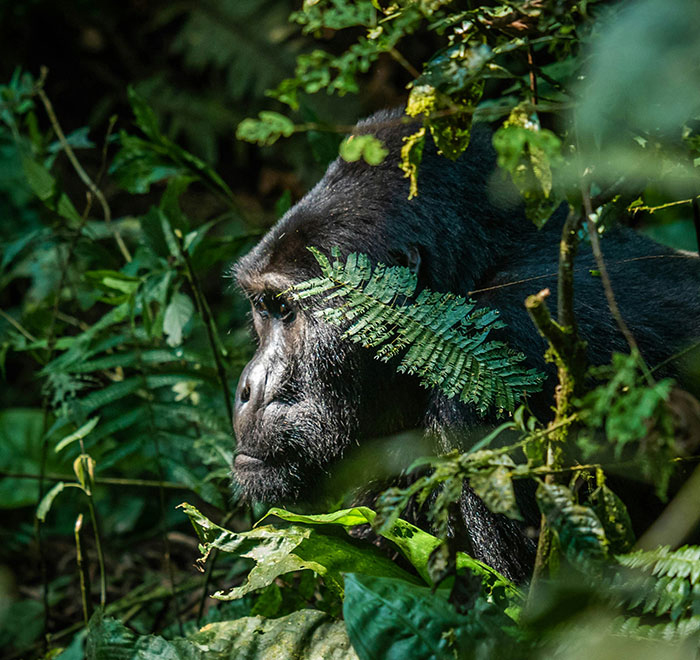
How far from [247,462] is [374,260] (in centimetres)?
64

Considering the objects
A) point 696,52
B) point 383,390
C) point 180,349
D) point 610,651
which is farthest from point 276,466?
point 696,52

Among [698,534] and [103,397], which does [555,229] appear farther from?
[103,397]

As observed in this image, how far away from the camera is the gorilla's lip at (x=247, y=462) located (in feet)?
6.62

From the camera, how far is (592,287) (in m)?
1.69

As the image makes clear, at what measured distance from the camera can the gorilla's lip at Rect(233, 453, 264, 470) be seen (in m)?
2.02

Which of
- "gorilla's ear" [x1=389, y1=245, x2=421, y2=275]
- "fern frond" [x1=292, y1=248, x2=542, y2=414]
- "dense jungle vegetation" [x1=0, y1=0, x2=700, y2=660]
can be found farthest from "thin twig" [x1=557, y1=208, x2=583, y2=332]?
"gorilla's ear" [x1=389, y1=245, x2=421, y2=275]

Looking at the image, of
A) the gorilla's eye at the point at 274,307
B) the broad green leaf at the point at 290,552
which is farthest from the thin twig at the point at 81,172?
the broad green leaf at the point at 290,552

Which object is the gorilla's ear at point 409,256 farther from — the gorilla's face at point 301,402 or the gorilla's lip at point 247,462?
the gorilla's lip at point 247,462

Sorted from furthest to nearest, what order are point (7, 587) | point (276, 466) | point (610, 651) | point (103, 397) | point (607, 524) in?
point (7, 587) < point (103, 397) < point (276, 466) < point (607, 524) < point (610, 651)

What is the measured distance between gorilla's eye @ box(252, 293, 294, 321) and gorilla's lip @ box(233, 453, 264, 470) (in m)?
0.38

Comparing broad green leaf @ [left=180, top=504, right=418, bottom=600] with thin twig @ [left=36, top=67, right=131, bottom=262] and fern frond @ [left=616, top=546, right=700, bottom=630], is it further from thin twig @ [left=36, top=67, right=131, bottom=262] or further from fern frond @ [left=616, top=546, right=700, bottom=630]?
thin twig @ [left=36, top=67, right=131, bottom=262]

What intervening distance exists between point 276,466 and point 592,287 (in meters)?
0.93

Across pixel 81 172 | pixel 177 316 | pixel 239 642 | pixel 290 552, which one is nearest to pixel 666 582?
pixel 290 552

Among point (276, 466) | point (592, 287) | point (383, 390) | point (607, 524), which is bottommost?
point (276, 466)
